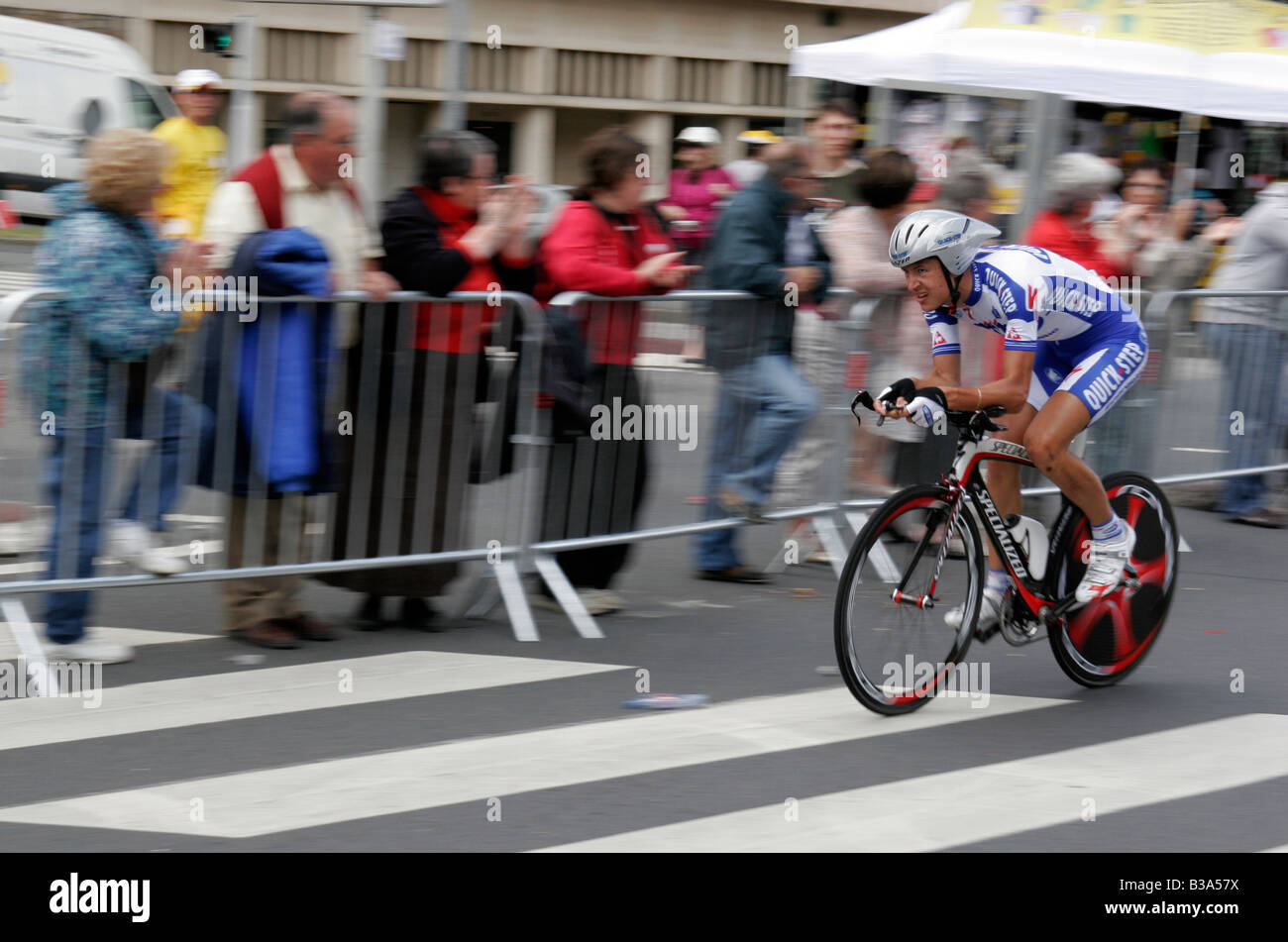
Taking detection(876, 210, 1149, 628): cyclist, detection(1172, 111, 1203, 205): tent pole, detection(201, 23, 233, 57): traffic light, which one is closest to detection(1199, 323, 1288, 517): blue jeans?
detection(876, 210, 1149, 628): cyclist

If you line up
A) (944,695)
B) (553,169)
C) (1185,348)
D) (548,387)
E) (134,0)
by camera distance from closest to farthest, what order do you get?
1. (944,695)
2. (548,387)
3. (1185,348)
4. (134,0)
5. (553,169)

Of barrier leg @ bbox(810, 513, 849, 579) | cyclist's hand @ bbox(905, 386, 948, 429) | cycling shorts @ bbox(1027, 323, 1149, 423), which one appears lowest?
barrier leg @ bbox(810, 513, 849, 579)

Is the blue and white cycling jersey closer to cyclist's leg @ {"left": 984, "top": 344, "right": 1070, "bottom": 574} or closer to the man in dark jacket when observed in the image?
cyclist's leg @ {"left": 984, "top": 344, "right": 1070, "bottom": 574}

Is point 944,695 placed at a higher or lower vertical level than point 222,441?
lower

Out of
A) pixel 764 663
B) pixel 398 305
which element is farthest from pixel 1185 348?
pixel 398 305

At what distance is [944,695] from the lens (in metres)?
6.47

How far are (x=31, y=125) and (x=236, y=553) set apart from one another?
54.4 ft

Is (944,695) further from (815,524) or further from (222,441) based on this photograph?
(222,441)

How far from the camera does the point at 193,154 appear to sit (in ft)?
36.2

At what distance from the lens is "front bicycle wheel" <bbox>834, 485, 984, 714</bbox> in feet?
19.5

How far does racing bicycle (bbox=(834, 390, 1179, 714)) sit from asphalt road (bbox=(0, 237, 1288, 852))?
0.58 feet

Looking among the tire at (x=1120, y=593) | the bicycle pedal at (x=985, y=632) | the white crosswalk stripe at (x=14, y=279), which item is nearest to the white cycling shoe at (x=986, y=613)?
the bicycle pedal at (x=985, y=632)

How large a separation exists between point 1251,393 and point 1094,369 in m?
4.44
